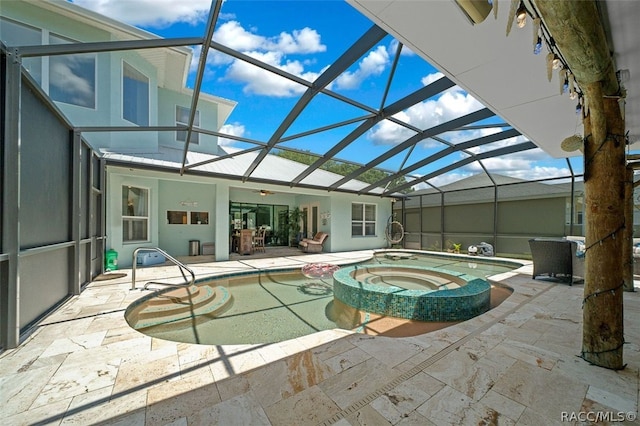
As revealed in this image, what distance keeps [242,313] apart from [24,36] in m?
8.50

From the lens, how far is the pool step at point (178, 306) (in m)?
4.02

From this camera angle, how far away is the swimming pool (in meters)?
3.77

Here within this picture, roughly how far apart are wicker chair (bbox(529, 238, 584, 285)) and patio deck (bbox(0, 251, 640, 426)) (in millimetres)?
2764

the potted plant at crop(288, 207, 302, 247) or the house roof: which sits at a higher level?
the house roof

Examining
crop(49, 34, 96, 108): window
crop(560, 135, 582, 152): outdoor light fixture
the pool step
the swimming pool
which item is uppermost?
crop(49, 34, 96, 108): window

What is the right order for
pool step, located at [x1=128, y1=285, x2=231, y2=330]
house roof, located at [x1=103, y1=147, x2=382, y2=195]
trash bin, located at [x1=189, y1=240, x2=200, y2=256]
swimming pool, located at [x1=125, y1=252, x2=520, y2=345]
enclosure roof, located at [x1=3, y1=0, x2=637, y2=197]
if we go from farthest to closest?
trash bin, located at [x1=189, y1=240, x2=200, y2=256] → house roof, located at [x1=103, y1=147, x2=382, y2=195] → pool step, located at [x1=128, y1=285, x2=231, y2=330] → swimming pool, located at [x1=125, y1=252, x2=520, y2=345] → enclosure roof, located at [x1=3, y1=0, x2=637, y2=197]

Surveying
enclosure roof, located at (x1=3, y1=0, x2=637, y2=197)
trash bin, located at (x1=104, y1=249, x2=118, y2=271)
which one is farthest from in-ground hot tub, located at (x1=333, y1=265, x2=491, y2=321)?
trash bin, located at (x1=104, y1=249, x2=118, y2=271)

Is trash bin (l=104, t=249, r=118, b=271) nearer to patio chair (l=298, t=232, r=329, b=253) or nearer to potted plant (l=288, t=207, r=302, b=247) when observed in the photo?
patio chair (l=298, t=232, r=329, b=253)

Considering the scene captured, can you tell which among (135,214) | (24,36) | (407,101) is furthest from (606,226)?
(24,36)

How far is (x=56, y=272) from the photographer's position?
3.72 meters

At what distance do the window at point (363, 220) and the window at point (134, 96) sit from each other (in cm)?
874

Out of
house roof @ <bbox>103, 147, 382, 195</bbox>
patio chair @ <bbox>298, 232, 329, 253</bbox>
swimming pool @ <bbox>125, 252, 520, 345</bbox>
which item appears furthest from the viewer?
patio chair @ <bbox>298, 232, 329, 253</bbox>

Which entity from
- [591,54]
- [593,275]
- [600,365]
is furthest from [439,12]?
[600,365]

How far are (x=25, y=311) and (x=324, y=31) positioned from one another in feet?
17.6
